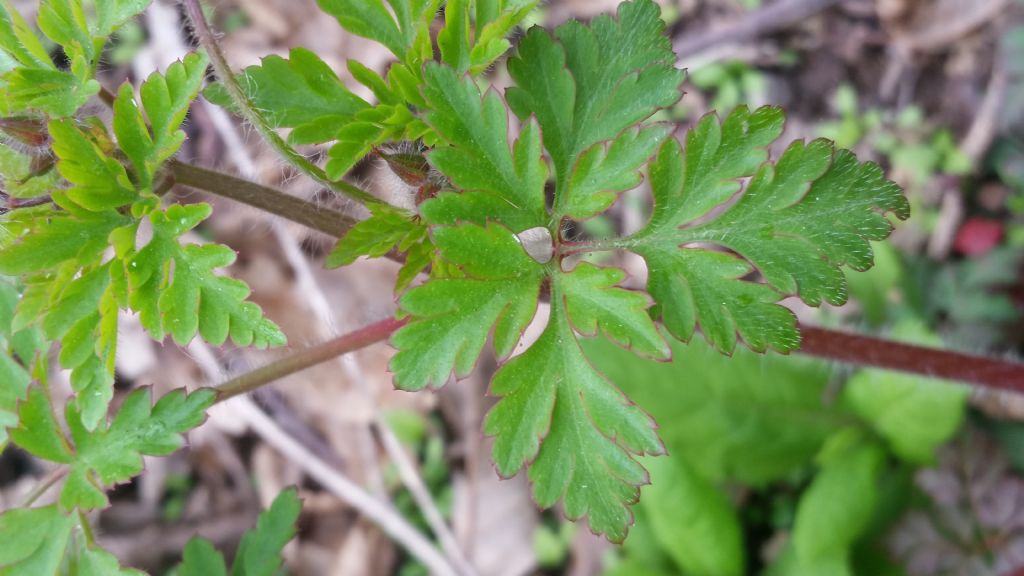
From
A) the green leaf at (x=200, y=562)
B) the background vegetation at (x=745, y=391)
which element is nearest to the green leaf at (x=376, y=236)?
the green leaf at (x=200, y=562)

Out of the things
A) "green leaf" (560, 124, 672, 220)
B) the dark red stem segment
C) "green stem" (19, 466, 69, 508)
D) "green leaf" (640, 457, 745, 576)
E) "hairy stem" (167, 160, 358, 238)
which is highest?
"hairy stem" (167, 160, 358, 238)

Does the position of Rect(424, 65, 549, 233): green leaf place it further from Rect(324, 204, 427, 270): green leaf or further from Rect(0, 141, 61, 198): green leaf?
Rect(0, 141, 61, 198): green leaf

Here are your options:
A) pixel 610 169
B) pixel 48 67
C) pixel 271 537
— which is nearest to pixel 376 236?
pixel 610 169

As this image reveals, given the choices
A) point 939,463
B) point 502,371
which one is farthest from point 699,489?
point 502,371

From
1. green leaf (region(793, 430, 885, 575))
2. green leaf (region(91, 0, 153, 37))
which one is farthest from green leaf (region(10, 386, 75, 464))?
green leaf (region(793, 430, 885, 575))

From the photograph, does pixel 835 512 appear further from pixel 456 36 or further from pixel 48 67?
pixel 48 67
